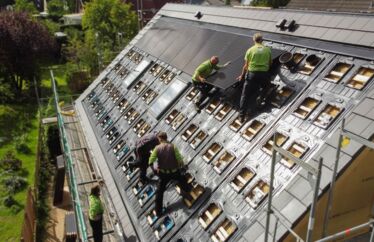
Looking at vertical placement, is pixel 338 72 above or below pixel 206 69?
above

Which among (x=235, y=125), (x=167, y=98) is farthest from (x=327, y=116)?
(x=167, y=98)

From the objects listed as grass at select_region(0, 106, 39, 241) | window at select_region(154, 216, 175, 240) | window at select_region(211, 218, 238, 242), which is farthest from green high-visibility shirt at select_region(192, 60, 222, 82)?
grass at select_region(0, 106, 39, 241)

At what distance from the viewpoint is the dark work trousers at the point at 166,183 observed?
796cm

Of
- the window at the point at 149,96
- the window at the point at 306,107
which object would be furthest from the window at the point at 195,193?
the window at the point at 149,96

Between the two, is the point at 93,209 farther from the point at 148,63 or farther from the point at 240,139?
the point at 148,63

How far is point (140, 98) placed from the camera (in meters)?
12.5

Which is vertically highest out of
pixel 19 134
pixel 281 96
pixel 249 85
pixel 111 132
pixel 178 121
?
pixel 281 96

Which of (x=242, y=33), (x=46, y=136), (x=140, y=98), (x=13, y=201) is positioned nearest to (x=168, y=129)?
(x=140, y=98)

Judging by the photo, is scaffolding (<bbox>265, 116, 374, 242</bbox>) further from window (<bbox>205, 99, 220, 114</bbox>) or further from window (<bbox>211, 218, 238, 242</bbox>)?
window (<bbox>205, 99, 220, 114</bbox>)

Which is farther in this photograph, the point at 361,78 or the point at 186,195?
the point at 186,195

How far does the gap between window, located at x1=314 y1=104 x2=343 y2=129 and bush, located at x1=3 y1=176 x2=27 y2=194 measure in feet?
47.5

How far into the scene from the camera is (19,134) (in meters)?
22.6

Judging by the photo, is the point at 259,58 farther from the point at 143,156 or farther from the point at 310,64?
the point at 143,156

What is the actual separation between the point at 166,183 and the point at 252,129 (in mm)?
2272
